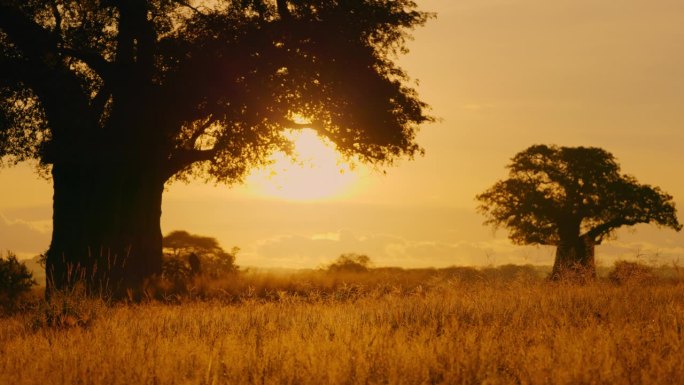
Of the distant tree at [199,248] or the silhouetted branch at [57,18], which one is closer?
the silhouetted branch at [57,18]

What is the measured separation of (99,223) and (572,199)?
2795 cm

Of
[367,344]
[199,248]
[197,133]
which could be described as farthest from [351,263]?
[367,344]

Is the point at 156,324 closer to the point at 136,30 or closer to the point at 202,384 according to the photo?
the point at 202,384

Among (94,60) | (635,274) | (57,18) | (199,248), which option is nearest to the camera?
(635,274)

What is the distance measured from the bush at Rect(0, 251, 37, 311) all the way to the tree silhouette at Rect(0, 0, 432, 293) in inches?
116

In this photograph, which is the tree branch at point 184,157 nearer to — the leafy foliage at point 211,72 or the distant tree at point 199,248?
the leafy foliage at point 211,72

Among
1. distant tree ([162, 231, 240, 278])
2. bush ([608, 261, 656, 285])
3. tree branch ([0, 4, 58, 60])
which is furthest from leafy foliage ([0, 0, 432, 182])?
distant tree ([162, 231, 240, 278])

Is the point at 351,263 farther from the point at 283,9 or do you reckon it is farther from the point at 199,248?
the point at 283,9

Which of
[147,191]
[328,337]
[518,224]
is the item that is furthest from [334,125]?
[518,224]

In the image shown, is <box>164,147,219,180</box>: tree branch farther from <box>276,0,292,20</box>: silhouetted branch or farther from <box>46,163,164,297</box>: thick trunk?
<box>276,0,292,20</box>: silhouetted branch

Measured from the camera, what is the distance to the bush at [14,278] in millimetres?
21141

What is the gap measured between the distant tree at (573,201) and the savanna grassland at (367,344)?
27682 mm

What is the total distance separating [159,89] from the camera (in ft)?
60.0

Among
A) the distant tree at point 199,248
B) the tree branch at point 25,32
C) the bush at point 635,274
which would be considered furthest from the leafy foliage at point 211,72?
the distant tree at point 199,248
